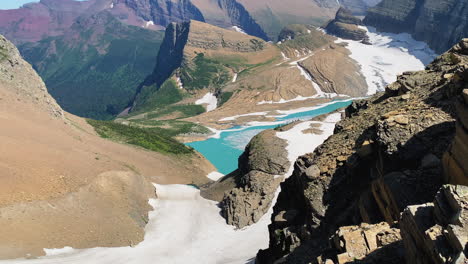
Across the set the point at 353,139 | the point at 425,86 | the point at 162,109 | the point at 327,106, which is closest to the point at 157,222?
the point at 353,139

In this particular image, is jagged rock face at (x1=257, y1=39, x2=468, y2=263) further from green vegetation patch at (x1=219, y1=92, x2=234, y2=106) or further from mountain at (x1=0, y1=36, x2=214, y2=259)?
green vegetation patch at (x1=219, y1=92, x2=234, y2=106)

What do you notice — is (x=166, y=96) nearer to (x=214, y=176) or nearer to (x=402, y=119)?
(x=214, y=176)

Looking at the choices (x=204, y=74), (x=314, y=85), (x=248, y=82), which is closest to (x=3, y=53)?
(x=248, y=82)

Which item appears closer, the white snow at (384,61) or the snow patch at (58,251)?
the snow patch at (58,251)

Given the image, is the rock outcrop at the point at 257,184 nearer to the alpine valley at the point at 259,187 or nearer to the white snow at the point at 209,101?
the alpine valley at the point at 259,187

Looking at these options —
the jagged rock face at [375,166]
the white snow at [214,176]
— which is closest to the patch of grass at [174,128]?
the white snow at [214,176]
